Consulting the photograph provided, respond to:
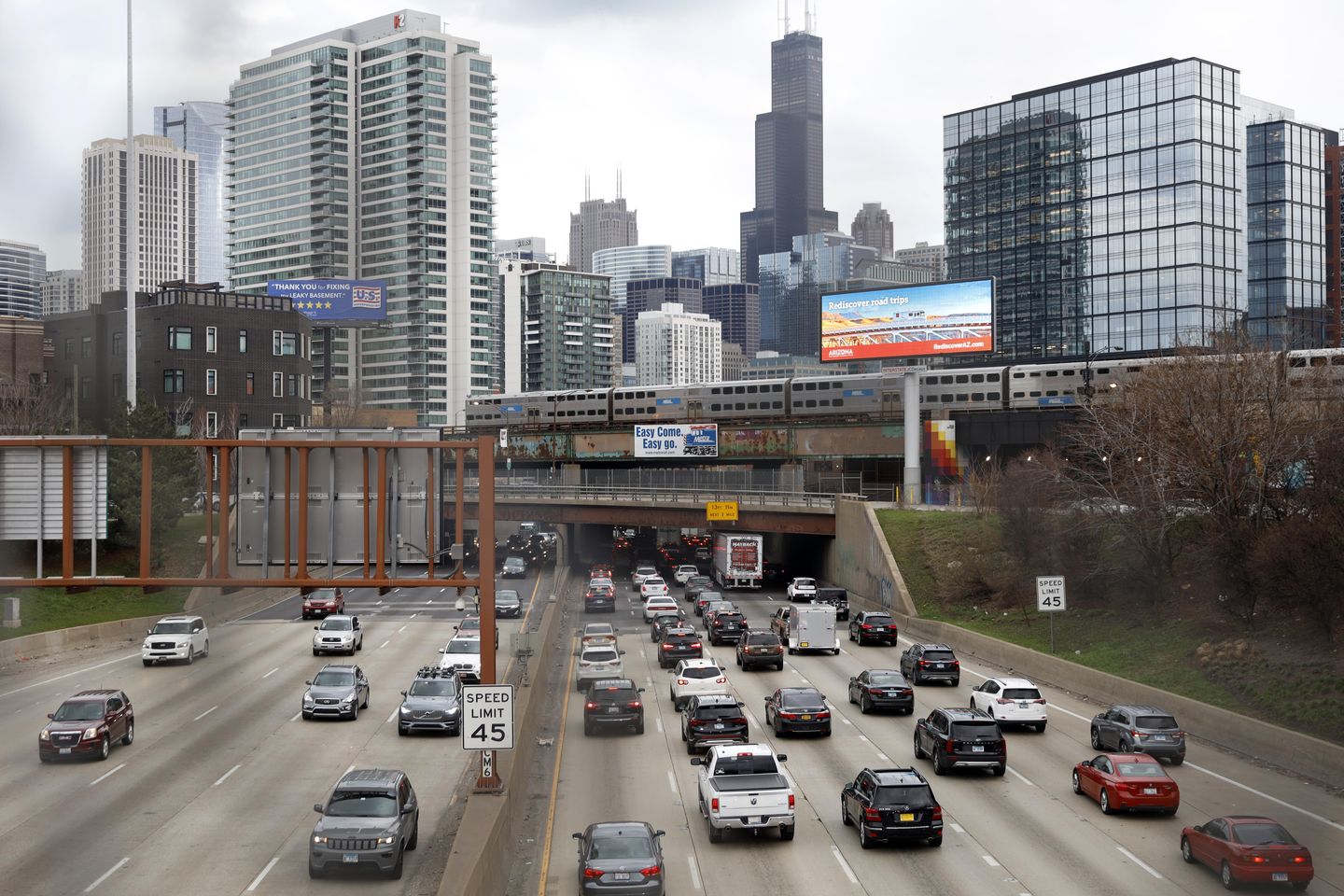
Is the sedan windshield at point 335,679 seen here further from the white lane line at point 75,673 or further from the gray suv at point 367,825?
the gray suv at point 367,825

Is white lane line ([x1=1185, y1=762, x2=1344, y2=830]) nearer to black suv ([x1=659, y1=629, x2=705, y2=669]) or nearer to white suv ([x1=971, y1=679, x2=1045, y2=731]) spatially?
white suv ([x1=971, y1=679, x2=1045, y2=731])

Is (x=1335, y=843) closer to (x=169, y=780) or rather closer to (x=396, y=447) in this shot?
(x=396, y=447)

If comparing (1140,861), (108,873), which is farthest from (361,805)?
(1140,861)

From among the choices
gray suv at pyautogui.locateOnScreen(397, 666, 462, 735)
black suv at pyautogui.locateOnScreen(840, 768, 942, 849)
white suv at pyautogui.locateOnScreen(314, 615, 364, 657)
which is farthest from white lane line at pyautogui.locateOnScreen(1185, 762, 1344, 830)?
white suv at pyautogui.locateOnScreen(314, 615, 364, 657)

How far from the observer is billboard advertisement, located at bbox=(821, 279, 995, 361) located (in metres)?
82.0

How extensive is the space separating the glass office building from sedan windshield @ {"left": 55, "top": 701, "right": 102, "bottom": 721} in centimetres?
14833

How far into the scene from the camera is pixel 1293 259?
187875mm

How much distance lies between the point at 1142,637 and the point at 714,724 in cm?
1872

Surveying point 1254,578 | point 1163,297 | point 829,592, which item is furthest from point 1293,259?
point 1254,578

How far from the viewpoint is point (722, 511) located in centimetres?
7950

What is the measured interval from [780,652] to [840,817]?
21.0 metres

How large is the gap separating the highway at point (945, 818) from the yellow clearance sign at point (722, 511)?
41.4 metres

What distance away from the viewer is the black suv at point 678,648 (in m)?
46.5

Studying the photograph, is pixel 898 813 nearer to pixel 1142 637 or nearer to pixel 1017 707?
pixel 1017 707
